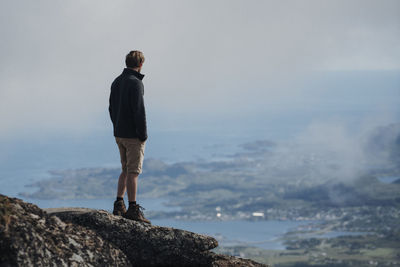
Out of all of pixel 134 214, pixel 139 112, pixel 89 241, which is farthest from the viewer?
pixel 134 214

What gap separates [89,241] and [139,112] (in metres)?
3.29

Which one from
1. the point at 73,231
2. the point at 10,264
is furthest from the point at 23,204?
the point at 10,264

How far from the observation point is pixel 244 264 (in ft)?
50.2

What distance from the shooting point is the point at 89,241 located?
40.7 ft

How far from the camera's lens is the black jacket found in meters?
14.0

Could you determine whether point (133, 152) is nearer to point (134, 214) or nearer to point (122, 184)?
point (122, 184)

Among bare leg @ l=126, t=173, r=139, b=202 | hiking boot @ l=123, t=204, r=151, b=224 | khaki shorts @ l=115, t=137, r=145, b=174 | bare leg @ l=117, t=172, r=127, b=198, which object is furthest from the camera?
bare leg @ l=117, t=172, r=127, b=198

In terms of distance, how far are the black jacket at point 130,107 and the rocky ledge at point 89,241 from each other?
6.61ft

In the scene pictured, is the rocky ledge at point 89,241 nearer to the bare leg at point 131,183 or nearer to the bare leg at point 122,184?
the bare leg at point 131,183

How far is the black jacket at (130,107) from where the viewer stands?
552 inches

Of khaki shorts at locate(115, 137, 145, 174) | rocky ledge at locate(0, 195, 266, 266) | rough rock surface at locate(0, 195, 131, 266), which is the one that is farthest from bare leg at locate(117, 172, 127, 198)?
rough rock surface at locate(0, 195, 131, 266)

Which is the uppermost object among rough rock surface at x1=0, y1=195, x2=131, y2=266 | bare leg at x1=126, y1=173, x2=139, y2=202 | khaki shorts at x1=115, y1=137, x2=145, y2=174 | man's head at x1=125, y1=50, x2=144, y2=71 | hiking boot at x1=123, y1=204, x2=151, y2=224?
man's head at x1=125, y1=50, x2=144, y2=71

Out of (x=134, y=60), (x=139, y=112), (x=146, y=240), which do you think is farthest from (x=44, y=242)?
(x=134, y=60)

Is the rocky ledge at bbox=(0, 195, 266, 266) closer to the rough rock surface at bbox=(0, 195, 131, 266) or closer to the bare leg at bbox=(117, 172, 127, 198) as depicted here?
the rough rock surface at bbox=(0, 195, 131, 266)
